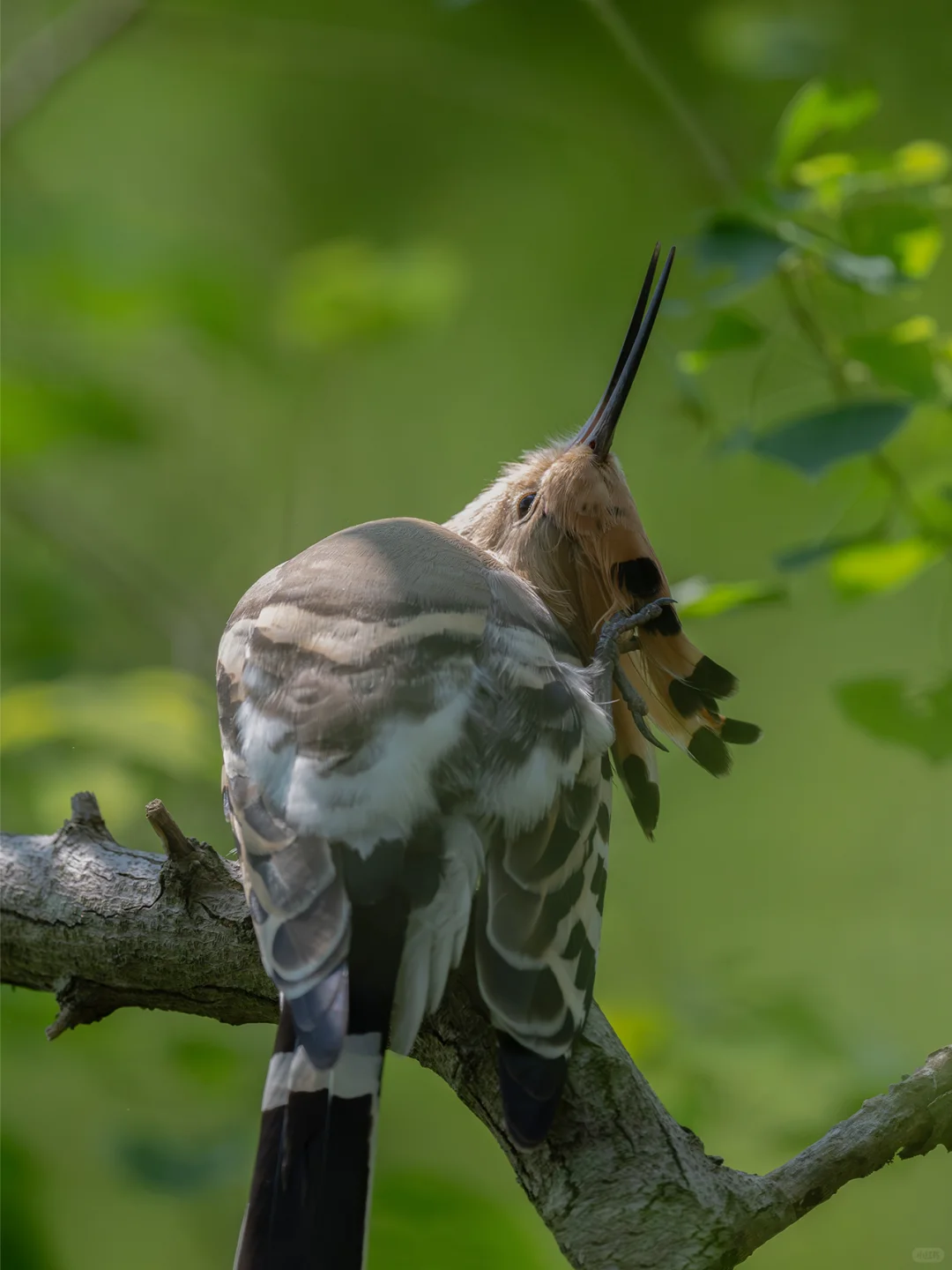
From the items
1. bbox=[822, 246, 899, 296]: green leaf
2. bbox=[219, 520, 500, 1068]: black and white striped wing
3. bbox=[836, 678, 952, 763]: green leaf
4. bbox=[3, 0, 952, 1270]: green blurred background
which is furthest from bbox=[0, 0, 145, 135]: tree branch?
bbox=[836, 678, 952, 763]: green leaf

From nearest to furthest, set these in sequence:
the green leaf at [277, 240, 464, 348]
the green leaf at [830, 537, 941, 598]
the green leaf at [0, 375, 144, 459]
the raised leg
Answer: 1. the raised leg
2. the green leaf at [830, 537, 941, 598]
3. the green leaf at [0, 375, 144, 459]
4. the green leaf at [277, 240, 464, 348]

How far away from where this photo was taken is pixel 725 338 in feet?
6.04

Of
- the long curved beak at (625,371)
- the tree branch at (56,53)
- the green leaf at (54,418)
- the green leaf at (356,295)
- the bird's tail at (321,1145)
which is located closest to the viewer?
the bird's tail at (321,1145)

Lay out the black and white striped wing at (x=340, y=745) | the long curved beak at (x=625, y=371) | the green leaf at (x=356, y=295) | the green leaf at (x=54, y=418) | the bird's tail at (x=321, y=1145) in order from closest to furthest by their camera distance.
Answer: the bird's tail at (x=321, y=1145), the black and white striped wing at (x=340, y=745), the long curved beak at (x=625, y=371), the green leaf at (x=54, y=418), the green leaf at (x=356, y=295)

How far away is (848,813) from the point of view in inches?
196

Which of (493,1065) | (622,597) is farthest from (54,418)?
(493,1065)

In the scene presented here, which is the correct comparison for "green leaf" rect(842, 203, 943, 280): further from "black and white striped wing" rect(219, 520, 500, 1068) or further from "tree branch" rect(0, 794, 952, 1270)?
"tree branch" rect(0, 794, 952, 1270)

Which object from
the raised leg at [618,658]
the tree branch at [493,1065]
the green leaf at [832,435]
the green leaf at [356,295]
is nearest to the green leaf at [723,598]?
the raised leg at [618,658]

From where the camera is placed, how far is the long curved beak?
198 cm

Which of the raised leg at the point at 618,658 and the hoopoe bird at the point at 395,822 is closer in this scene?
the hoopoe bird at the point at 395,822

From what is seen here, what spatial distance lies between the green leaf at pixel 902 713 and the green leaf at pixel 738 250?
0.58m

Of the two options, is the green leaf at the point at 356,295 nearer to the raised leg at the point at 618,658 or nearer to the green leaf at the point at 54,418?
the green leaf at the point at 54,418

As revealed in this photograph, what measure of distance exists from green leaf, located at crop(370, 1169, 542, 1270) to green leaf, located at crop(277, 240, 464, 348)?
176 cm

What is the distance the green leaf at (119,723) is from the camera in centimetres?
217
